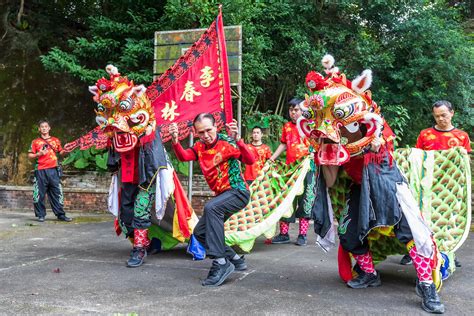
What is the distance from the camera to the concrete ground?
10.8 feet

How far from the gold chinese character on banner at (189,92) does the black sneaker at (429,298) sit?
324 centimetres

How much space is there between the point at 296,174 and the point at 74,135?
6.91m

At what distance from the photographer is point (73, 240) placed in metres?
6.27

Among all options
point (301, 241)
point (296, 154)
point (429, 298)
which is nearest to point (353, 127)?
point (429, 298)

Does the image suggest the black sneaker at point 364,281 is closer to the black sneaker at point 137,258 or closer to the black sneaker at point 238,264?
the black sneaker at point 238,264

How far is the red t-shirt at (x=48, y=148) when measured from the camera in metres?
8.03

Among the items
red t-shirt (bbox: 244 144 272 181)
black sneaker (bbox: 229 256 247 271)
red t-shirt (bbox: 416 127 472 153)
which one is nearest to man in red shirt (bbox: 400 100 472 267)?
red t-shirt (bbox: 416 127 472 153)

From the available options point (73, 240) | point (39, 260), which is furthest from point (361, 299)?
point (73, 240)

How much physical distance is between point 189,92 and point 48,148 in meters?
3.33

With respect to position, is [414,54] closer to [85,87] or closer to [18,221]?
[85,87]

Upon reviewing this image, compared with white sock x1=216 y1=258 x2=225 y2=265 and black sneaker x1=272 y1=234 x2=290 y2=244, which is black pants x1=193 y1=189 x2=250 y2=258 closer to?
white sock x1=216 y1=258 x2=225 y2=265

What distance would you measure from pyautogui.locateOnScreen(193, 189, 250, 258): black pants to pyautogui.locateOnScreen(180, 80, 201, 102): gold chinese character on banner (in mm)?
1922

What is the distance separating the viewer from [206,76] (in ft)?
19.4

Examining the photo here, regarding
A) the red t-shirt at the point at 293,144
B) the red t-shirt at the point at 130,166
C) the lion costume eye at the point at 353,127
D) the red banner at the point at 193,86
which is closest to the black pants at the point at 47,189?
the red banner at the point at 193,86
